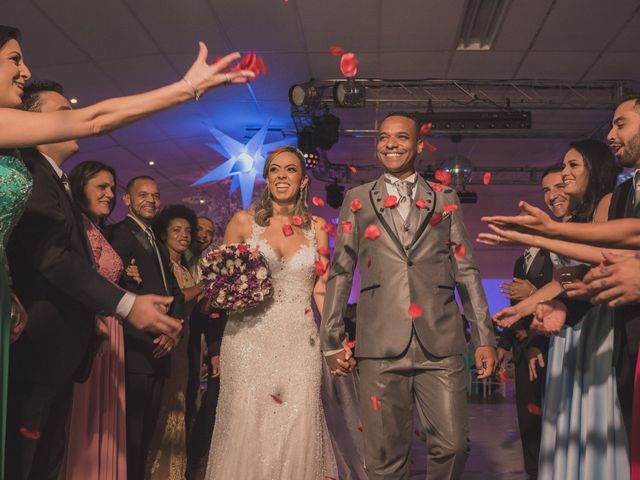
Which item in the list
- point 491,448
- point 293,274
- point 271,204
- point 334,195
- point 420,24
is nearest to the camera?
point 293,274

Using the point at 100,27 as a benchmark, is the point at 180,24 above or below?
above

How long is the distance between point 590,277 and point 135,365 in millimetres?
2690

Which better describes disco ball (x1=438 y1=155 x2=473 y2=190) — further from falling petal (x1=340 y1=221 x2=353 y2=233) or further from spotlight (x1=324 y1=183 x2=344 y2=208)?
falling petal (x1=340 y1=221 x2=353 y2=233)

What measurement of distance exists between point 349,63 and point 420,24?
0.99 meters

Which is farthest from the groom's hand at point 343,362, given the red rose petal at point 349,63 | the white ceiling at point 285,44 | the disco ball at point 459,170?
the disco ball at point 459,170

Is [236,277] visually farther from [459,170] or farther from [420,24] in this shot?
[459,170]

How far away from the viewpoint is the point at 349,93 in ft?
28.9

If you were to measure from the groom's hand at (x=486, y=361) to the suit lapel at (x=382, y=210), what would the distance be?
0.56m

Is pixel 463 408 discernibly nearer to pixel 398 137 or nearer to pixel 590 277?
pixel 590 277

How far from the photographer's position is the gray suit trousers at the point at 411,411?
116 inches

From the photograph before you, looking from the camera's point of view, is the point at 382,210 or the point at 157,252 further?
the point at 157,252

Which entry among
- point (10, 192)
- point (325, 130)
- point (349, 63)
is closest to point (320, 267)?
point (10, 192)

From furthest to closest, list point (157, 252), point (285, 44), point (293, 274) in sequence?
point (285, 44), point (157, 252), point (293, 274)

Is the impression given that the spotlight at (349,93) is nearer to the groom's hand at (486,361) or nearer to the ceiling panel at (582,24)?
the ceiling panel at (582,24)
